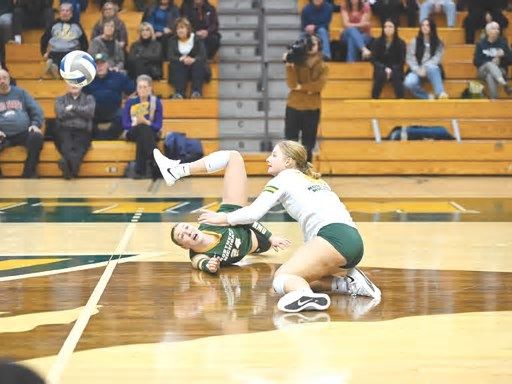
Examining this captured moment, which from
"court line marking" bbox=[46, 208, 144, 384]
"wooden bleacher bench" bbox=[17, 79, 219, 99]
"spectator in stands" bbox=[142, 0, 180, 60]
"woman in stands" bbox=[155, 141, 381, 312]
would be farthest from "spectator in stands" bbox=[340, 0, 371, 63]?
"woman in stands" bbox=[155, 141, 381, 312]

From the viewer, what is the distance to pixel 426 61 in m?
15.2

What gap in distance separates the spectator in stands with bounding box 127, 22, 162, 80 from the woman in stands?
344 inches

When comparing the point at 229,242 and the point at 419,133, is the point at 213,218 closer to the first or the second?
the point at 229,242

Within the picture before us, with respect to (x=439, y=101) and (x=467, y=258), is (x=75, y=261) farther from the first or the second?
(x=439, y=101)

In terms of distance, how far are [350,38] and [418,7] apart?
5.28ft

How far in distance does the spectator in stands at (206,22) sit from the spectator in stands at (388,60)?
7.91 ft

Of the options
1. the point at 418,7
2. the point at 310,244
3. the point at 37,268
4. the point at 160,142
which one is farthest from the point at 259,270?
the point at 418,7

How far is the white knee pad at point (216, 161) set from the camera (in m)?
7.59

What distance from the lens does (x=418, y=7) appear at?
1662cm

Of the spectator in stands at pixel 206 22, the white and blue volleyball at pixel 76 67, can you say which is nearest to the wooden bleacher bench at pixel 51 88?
the spectator in stands at pixel 206 22

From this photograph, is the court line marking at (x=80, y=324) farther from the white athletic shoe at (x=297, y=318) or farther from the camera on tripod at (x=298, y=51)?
the camera on tripod at (x=298, y=51)

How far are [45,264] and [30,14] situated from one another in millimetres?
9522

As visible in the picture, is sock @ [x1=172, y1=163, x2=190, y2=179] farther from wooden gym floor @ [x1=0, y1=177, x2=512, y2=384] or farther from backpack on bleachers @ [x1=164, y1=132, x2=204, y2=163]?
backpack on bleachers @ [x1=164, y1=132, x2=204, y2=163]

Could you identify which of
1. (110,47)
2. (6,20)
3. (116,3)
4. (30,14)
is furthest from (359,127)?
(6,20)
